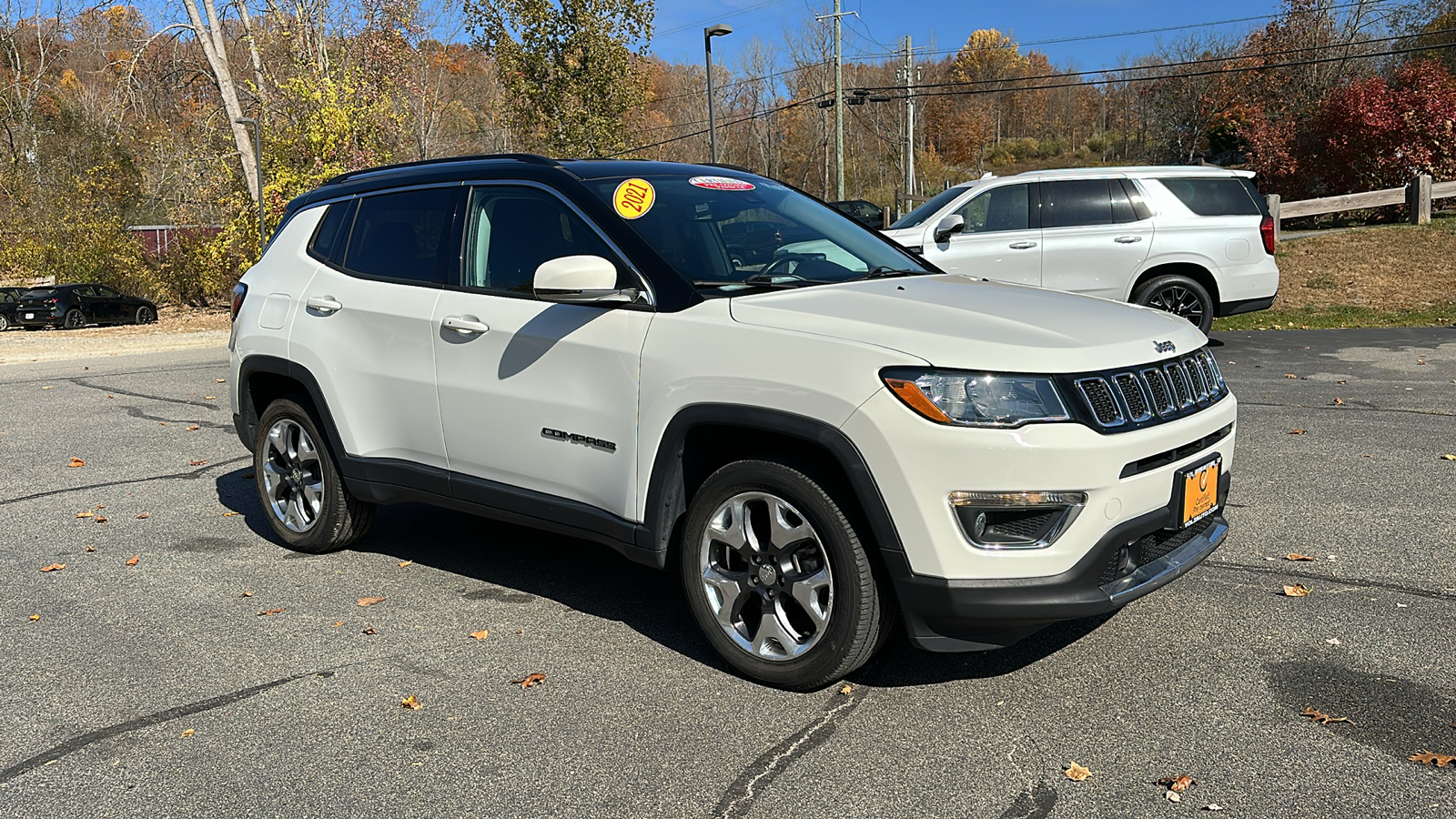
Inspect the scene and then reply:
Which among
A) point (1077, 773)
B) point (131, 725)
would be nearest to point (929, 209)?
point (1077, 773)

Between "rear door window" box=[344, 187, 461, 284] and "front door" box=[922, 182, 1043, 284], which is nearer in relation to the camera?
"rear door window" box=[344, 187, 461, 284]

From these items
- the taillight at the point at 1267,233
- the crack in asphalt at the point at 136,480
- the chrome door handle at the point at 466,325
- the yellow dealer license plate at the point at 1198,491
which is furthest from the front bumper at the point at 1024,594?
the taillight at the point at 1267,233

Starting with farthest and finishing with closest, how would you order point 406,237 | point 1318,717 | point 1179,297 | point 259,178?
point 259,178 < point 1179,297 < point 406,237 < point 1318,717

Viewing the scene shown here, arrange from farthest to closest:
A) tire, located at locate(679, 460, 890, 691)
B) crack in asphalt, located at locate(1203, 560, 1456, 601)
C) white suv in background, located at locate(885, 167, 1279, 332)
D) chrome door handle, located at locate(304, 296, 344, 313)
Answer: white suv in background, located at locate(885, 167, 1279, 332) < chrome door handle, located at locate(304, 296, 344, 313) < crack in asphalt, located at locate(1203, 560, 1456, 601) < tire, located at locate(679, 460, 890, 691)

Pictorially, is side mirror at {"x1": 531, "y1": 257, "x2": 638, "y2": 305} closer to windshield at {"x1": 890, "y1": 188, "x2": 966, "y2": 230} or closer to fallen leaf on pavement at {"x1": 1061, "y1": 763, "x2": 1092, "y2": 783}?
fallen leaf on pavement at {"x1": 1061, "y1": 763, "x2": 1092, "y2": 783}

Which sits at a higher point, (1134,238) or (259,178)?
(259,178)

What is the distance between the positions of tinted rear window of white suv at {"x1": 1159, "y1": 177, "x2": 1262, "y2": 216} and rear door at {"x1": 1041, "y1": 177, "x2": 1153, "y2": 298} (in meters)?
0.45

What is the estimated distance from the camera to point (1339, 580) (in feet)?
15.5

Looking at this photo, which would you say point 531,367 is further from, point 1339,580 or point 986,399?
point 1339,580

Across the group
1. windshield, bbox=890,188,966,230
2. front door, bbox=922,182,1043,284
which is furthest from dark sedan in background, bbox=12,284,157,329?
front door, bbox=922,182,1043,284

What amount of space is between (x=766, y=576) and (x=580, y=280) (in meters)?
1.20

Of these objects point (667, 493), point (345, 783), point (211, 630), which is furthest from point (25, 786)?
point (667, 493)

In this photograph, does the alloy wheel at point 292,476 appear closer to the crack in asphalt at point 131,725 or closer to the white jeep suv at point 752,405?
the white jeep suv at point 752,405

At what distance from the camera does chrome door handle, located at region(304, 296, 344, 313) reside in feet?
17.1
